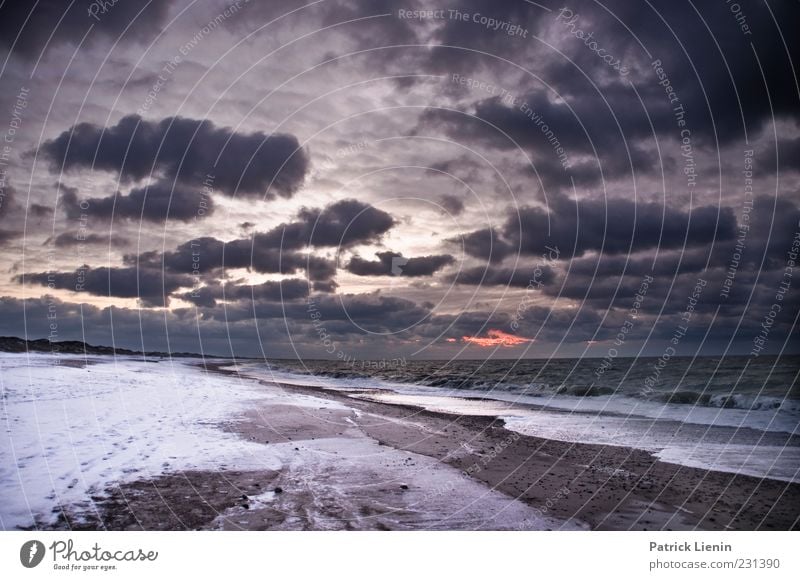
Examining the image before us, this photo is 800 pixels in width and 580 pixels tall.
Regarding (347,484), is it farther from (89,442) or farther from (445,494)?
(89,442)

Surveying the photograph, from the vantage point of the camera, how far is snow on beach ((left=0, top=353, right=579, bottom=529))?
30.0ft

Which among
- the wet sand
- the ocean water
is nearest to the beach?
the wet sand

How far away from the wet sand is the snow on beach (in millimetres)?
48

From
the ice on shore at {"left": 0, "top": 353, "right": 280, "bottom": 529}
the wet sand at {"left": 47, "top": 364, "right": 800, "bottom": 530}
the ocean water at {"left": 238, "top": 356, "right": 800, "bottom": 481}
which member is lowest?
the ocean water at {"left": 238, "top": 356, "right": 800, "bottom": 481}

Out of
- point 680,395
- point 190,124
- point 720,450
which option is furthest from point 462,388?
point 190,124

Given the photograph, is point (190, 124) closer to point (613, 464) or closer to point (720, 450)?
point (613, 464)

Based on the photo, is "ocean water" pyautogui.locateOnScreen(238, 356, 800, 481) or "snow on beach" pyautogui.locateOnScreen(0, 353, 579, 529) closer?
"snow on beach" pyautogui.locateOnScreen(0, 353, 579, 529)

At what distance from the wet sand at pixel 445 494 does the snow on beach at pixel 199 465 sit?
0.05m

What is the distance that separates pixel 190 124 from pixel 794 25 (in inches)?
612

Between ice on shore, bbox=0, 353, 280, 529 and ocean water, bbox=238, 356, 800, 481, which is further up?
ice on shore, bbox=0, 353, 280, 529

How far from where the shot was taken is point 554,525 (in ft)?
30.7
